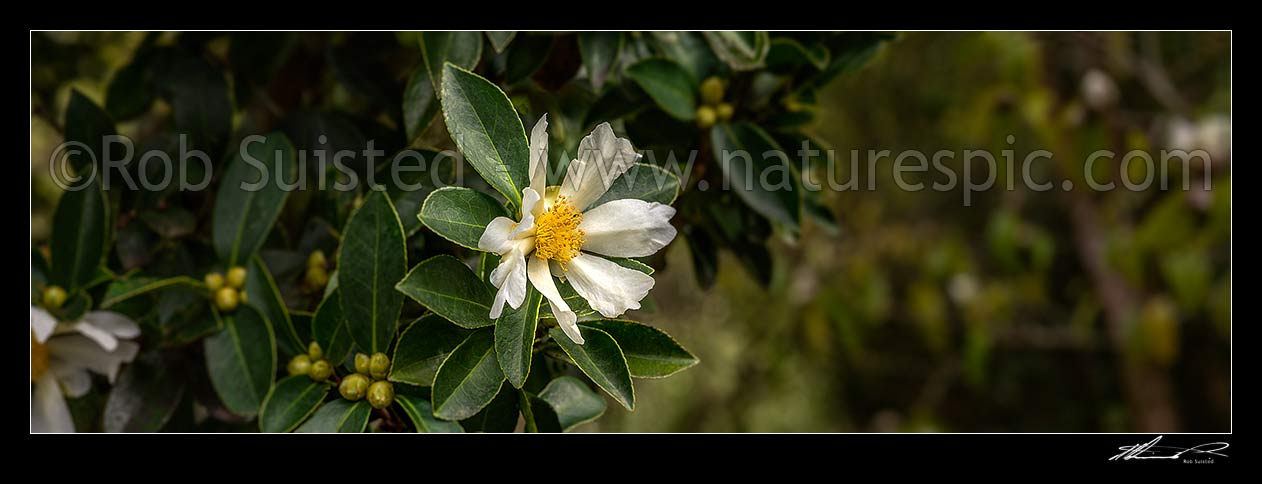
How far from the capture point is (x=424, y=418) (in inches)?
22.8

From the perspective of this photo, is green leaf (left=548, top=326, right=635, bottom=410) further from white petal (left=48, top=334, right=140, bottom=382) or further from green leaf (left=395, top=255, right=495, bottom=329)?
white petal (left=48, top=334, right=140, bottom=382)

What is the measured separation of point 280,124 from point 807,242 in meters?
1.76

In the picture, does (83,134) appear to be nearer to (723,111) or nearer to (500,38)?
(500,38)

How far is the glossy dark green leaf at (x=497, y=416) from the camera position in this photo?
0.59 metres

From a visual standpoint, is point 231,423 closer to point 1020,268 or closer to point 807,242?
point 807,242

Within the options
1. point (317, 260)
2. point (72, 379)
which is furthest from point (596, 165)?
point (72, 379)

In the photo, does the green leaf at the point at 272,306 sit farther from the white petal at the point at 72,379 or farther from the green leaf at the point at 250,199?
the white petal at the point at 72,379

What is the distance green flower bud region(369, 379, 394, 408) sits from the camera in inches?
23.2

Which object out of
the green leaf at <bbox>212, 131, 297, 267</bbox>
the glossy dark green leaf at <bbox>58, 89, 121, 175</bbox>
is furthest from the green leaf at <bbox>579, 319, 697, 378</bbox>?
the glossy dark green leaf at <bbox>58, 89, 121, 175</bbox>

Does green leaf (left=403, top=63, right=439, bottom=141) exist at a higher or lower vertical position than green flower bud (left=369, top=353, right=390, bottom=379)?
higher

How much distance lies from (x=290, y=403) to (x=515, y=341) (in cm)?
22

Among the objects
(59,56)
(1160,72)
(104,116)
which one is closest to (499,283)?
(104,116)

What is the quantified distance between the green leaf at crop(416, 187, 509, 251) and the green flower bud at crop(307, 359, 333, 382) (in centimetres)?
21
